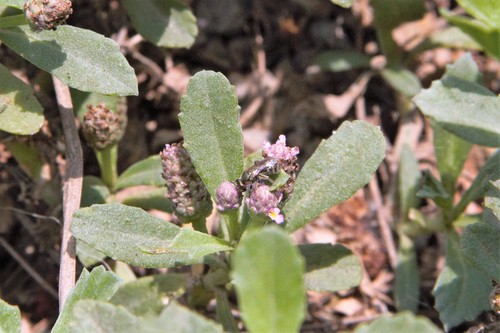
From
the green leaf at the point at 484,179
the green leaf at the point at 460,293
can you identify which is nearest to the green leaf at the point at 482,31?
the green leaf at the point at 484,179

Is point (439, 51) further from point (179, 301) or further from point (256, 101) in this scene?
point (179, 301)

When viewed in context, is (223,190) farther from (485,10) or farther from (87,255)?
(485,10)

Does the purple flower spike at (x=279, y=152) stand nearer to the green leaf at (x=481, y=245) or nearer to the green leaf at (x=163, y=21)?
the green leaf at (x=481, y=245)

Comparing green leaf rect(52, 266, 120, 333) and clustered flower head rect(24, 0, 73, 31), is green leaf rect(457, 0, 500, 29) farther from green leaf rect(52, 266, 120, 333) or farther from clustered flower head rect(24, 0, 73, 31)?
green leaf rect(52, 266, 120, 333)

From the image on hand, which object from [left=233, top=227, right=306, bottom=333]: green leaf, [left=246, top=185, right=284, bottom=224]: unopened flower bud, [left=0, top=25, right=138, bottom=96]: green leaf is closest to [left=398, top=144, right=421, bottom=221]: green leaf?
[left=246, top=185, right=284, bottom=224]: unopened flower bud

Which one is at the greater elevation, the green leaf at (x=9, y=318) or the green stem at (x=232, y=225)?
the green stem at (x=232, y=225)

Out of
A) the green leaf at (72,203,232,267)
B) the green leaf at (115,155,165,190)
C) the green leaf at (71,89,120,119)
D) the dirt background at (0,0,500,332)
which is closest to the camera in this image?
the green leaf at (72,203,232,267)
